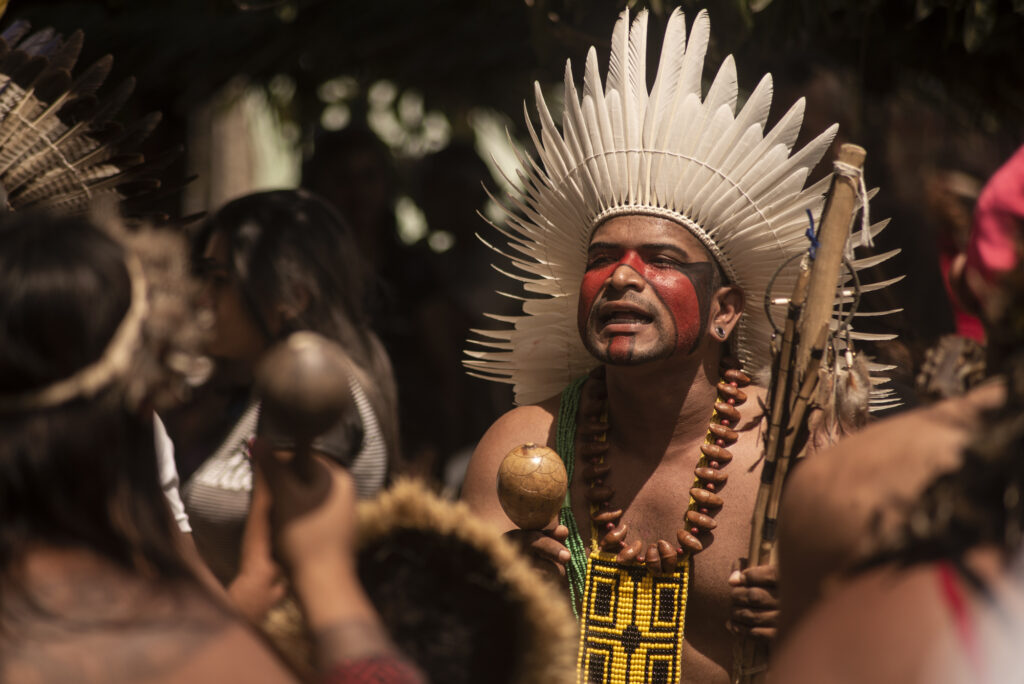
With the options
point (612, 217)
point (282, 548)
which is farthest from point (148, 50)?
point (282, 548)

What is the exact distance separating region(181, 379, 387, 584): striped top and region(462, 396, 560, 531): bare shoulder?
0.58m

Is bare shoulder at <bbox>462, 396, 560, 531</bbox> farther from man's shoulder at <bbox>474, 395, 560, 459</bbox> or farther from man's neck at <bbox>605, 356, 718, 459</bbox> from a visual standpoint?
man's neck at <bbox>605, 356, 718, 459</bbox>

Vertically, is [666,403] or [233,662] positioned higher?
[666,403]

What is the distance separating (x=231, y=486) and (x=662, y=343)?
1252 millimetres

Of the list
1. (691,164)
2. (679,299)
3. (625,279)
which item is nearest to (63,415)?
(625,279)

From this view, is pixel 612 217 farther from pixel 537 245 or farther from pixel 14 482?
pixel 14 482

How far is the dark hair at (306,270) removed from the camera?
10.6 ft

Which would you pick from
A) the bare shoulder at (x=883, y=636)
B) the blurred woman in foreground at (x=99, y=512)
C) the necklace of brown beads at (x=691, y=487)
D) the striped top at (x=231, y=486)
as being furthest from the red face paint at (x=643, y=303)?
the blurred woman in foreground at (x=99, y=512)

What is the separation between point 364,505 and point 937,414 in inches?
36.8

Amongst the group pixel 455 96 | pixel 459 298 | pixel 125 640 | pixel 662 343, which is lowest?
pixel 125 640

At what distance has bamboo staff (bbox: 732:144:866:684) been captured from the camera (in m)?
2.80

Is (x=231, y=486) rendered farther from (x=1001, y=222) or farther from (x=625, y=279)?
(x=1001, y=222)

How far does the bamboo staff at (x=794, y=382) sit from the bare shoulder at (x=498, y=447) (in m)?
0.79

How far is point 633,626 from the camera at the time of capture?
3197 millimetres
